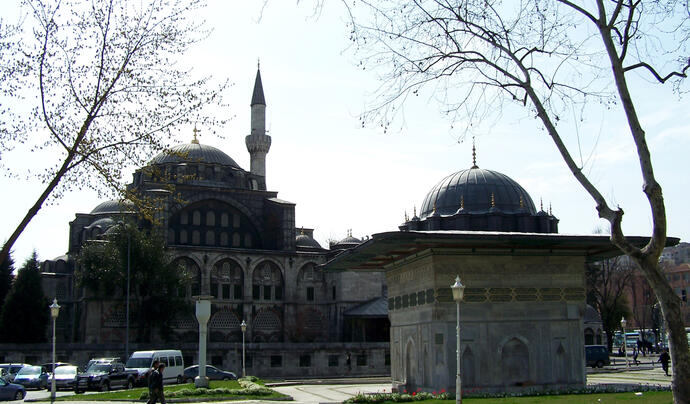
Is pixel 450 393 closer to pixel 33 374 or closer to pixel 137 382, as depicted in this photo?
pixel 137 382

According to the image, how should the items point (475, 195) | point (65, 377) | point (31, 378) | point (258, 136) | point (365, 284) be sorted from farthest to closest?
point (258, 136)
point (365, 284)
point (475, 195)
point (31, 378)
point (65, 377)

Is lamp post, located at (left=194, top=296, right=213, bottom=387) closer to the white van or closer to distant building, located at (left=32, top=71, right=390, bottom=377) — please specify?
the white van

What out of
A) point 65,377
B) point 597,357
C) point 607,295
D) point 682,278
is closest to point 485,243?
point 65,377

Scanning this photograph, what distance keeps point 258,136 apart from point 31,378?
1354 inches

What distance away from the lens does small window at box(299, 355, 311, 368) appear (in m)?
47.4

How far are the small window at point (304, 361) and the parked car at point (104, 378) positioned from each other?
16181 millimetres

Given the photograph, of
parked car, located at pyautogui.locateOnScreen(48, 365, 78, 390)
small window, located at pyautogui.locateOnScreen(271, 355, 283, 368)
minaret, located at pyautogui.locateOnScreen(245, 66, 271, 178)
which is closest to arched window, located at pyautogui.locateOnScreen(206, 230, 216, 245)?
minaret, located at pyautogui.locateOnScreen(245, 66, 271, 178)

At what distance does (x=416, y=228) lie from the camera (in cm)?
3906

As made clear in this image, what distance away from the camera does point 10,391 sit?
2688 cm

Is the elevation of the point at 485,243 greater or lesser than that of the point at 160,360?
greater

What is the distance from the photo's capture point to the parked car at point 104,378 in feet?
100

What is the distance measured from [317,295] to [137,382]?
2944cm

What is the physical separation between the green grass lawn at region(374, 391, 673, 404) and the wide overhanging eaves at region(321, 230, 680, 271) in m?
4.32

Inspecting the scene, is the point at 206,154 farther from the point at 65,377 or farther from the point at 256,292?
the point at 65,377
